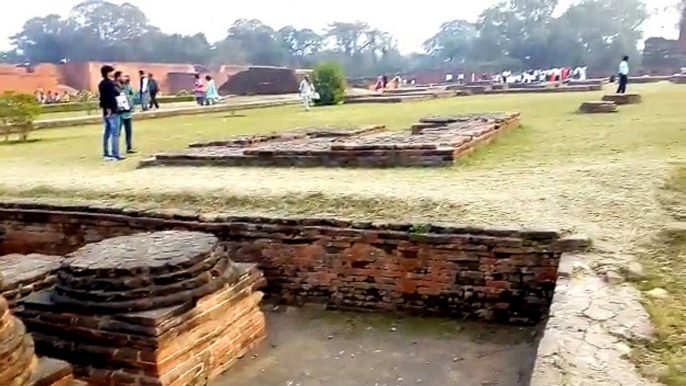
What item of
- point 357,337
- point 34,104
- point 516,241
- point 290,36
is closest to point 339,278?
point 357,337

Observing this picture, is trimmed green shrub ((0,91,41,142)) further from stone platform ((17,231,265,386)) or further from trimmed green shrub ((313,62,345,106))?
trimmed green shrub ((313,62,345,106))

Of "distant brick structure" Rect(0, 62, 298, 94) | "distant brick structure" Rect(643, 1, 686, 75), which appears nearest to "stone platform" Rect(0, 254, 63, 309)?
"distant brick structure" Rect(0, 62, 298, 94)

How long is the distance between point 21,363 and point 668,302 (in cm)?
245

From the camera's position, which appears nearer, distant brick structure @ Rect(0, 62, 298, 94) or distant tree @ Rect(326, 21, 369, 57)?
distant brick structure @ Rect(0, 62, 298, 94)

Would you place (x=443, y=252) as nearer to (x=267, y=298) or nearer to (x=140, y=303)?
(x=267, y=298)

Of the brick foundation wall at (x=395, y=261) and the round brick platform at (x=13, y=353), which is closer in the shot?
the round brick platform at (x=13, y=353)

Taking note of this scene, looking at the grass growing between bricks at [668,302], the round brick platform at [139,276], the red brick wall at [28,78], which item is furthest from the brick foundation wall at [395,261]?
the red brick wall at [28,78]

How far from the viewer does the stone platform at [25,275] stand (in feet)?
10.9

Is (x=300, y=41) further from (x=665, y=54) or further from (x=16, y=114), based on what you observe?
(x=16, y=114)

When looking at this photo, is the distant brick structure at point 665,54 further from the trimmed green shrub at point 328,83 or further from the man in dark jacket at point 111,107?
the man in dark jacket at point 111,107

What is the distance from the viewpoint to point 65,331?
3043 millimetres

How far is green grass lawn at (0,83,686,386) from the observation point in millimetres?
3412

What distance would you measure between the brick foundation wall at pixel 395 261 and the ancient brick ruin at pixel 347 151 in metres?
→ 1.75

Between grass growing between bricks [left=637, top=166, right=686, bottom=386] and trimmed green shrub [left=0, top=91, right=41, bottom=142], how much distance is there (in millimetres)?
8708
